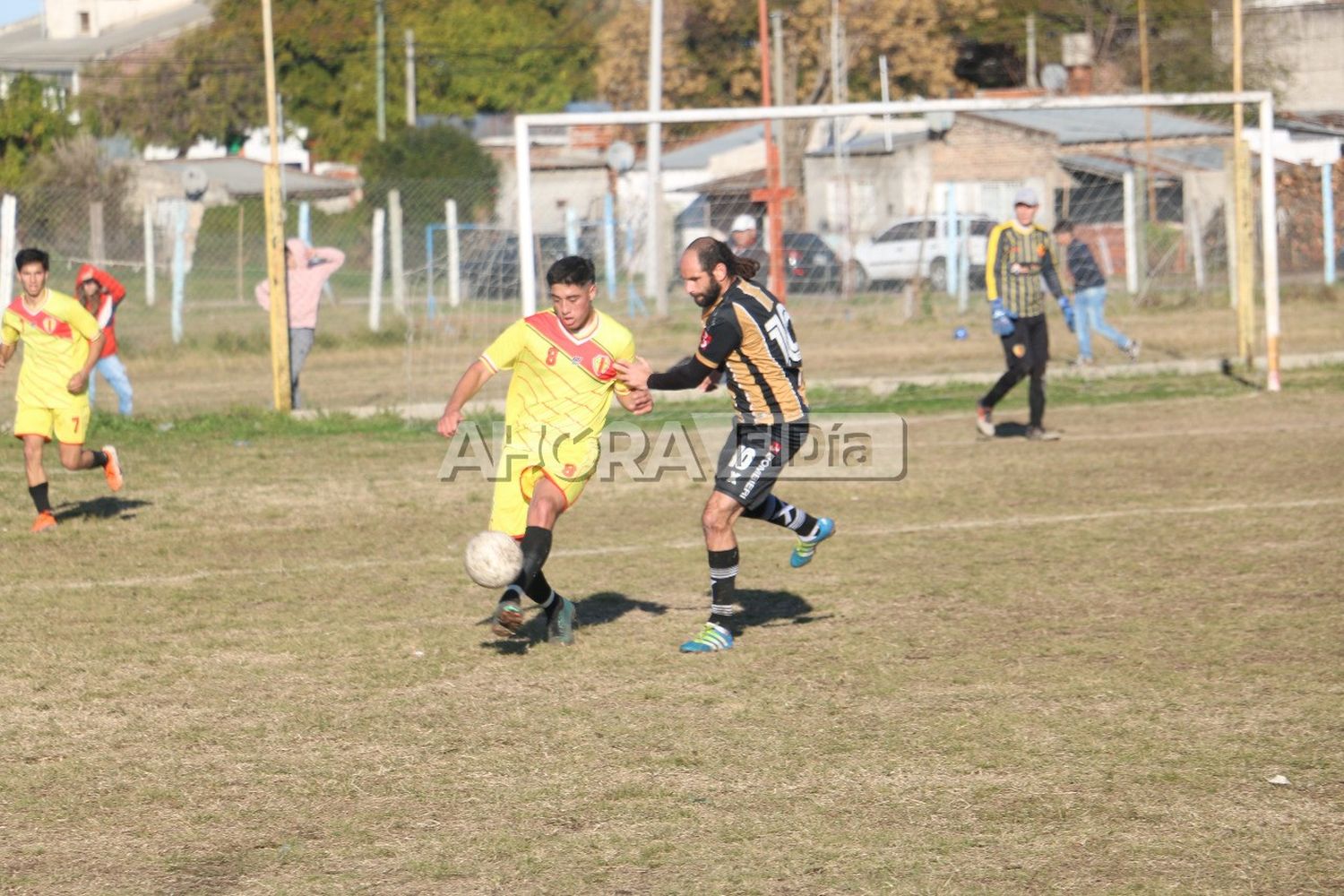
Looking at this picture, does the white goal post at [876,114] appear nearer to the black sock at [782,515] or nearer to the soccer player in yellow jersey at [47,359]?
the soccer player in yellow jersey at [47,359]

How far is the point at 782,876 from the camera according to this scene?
16.3 ft

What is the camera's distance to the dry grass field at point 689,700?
5.16 m

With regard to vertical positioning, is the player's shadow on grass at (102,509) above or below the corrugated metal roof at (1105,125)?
below

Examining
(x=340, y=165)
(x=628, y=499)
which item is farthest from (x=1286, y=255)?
(x=340, y=165)

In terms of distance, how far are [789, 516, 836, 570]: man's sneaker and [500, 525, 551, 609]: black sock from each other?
1619 millimetres

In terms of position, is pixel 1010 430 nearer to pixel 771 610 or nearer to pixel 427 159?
pixel 771 610

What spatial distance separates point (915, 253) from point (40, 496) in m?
13.9

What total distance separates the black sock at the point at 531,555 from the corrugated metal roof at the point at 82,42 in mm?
65311

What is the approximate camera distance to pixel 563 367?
7.82 metres

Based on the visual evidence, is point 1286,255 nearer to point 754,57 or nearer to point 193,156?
point 754,57

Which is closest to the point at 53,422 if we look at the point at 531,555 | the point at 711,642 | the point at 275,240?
the point at 531,555

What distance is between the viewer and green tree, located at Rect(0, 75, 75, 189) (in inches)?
1702

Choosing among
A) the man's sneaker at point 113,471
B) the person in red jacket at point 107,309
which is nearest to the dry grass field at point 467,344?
the person in red jacket at point 107,309

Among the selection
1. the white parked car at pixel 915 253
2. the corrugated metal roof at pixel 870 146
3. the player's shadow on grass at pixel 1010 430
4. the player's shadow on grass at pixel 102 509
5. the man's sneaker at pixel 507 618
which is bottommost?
the man's sneaker at pixel 507 618
